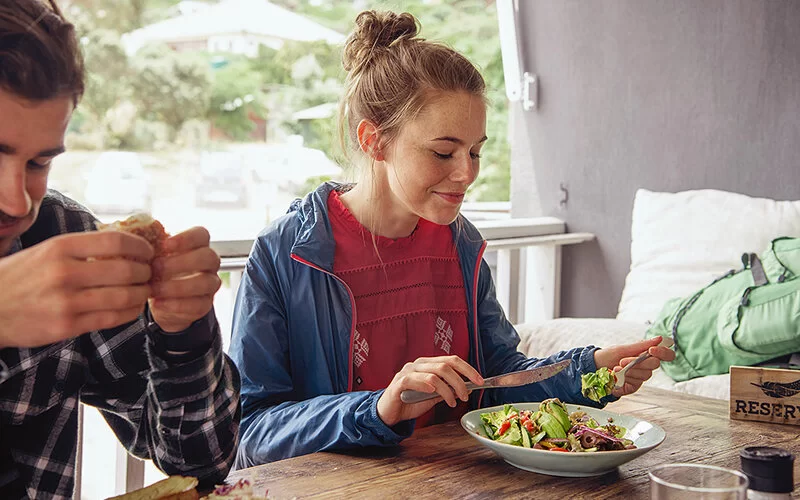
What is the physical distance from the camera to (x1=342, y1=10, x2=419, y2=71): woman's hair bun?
186cm

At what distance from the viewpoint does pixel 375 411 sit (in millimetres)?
1333

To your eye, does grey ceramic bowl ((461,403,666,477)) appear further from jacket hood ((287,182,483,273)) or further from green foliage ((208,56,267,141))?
green foliage ((208,56,267,141))

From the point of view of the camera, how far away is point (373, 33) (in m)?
1.86

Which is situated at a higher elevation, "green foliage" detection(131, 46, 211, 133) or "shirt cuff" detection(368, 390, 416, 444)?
"green foliage" detection(131, 46, 211, 133)

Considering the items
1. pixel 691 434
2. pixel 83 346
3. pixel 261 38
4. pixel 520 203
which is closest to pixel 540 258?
pixel 520 203

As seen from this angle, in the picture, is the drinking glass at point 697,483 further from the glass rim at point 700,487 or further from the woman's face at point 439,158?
the woman's face at point 439,158

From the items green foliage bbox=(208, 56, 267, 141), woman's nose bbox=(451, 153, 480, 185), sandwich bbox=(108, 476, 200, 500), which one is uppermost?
green foliage bbox=(208, 56, 267, 141)

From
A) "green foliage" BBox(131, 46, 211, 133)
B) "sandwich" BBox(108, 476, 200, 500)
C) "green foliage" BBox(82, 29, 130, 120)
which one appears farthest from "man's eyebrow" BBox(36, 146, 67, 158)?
"green foliage" BBox(131, 46, 211, 133)

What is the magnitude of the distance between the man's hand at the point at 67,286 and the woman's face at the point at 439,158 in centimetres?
96

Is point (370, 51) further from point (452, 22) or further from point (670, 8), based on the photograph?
point (452, 22)

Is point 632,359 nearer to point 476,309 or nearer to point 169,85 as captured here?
point 476,309

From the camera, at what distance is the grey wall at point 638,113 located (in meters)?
3.15

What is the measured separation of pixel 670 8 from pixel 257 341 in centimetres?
250

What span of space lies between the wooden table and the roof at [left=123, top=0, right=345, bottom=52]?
965 cm
